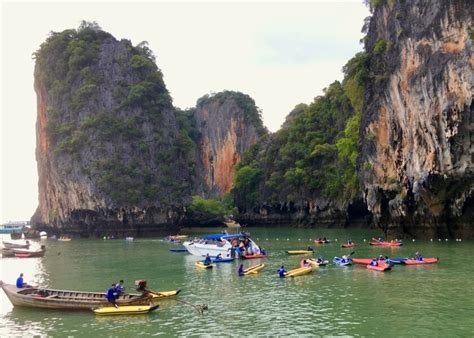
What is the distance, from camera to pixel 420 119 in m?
42.0

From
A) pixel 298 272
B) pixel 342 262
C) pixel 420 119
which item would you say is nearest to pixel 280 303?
pixel 298 272

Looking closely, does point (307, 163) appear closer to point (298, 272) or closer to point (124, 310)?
point (298, 272)

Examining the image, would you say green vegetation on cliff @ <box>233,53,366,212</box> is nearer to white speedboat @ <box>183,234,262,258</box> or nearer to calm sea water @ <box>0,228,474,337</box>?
white speedboat @ <box>183,234,262,258</box>

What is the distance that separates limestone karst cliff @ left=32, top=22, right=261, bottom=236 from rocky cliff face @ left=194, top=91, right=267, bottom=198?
47.4 metres

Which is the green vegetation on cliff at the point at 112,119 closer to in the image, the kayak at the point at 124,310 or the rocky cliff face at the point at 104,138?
the rocky cliff face at the point at 104,138

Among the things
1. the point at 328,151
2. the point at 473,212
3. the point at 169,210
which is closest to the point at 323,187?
the point at 328,151

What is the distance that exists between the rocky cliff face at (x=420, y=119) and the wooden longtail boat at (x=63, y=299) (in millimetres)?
28577

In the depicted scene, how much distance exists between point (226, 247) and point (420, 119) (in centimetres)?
1964

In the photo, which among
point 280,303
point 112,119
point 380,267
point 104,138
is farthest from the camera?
point 112,119

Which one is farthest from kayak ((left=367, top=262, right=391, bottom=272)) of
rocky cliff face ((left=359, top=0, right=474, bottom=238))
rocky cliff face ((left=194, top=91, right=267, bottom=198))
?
rocky cliff face ((left=194, top=91, right=267, bottom=198))

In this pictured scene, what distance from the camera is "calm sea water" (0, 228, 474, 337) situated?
17062mm

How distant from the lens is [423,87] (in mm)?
41188

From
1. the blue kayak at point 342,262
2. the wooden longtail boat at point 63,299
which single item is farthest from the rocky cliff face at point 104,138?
the wooden longtail boat at point 63,299

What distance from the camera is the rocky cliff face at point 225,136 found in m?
134
